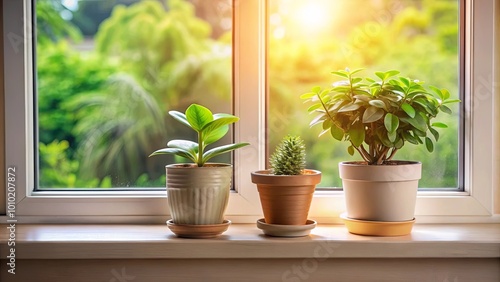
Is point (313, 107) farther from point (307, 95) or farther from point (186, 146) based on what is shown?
point (186, 146)

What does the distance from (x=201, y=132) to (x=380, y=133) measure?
0.45 metres

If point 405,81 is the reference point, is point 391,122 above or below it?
below

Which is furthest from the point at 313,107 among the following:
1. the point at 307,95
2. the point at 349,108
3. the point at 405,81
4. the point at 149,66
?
the point at 149,66

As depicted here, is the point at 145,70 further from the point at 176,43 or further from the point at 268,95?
the point at 268,95

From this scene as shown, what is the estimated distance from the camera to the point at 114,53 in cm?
171

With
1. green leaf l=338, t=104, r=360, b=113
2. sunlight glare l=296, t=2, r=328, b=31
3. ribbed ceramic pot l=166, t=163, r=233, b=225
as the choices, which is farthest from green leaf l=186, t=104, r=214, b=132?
sunlight glare l=296, t=2, r=328, b=31

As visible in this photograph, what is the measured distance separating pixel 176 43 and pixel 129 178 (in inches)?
16.3

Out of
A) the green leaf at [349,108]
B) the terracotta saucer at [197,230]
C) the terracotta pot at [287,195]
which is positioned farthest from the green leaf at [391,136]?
the terracotta saucer at [197,230]

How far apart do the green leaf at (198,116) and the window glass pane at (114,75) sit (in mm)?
222

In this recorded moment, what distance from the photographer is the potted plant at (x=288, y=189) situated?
1482mm

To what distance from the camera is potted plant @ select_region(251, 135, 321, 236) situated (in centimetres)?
148

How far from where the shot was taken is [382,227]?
4.87 feet

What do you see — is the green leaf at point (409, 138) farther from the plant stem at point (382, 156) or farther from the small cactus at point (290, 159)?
the small cactus at point (290, 159)

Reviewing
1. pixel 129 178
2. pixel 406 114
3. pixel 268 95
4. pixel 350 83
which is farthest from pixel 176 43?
pixel 406 114
